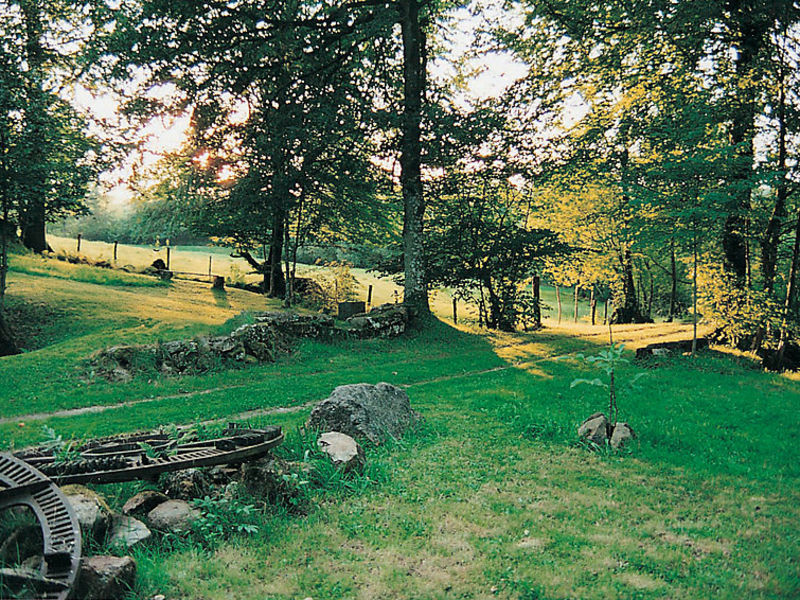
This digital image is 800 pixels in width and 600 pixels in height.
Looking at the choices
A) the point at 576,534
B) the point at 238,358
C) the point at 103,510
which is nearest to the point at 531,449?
the point at 576,534

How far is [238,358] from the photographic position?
12.9 meters

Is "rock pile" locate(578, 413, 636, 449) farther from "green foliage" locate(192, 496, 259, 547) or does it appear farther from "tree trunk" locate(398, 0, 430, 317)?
"tree trunk" locate(398, 0, 430, 317)

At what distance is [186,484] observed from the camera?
4.84 m

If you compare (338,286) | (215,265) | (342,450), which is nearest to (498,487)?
(342,450)

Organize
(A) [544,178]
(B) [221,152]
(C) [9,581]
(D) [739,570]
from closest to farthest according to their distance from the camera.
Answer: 1. (C) [9,581]
2. (D) [739,570]
3. (A) [544,178]
4. (B) [221,152]

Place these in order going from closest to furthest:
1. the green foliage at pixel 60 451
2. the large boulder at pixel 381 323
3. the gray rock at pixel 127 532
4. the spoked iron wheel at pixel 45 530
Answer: the spoked iron wheel at pixel 45 530
the gray rock at pixel 127 532
the green foliage at pixel 60 451
the large boulder at pixel 381 323

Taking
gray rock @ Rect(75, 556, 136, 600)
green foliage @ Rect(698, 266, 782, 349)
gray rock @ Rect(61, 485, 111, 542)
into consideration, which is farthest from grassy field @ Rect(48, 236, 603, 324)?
gray rock @ Rect(75, 556, 136, 600)

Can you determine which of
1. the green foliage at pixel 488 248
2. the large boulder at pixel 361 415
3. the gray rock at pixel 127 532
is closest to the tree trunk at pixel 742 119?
the green foliage at pixel 488 248

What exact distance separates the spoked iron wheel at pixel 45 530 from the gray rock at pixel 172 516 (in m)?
0.83

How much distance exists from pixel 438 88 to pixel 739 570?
15816 mm

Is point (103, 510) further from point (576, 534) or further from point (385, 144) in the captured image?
point (385, 144)

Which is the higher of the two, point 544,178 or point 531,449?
point 544,178

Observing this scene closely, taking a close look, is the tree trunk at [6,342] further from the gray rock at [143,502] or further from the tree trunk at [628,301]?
the tree trunk at [628,301]

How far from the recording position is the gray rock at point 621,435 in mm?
6727
